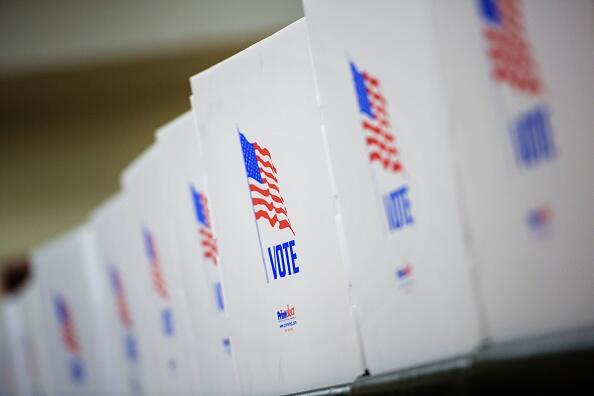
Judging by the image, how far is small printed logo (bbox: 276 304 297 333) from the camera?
1589mm

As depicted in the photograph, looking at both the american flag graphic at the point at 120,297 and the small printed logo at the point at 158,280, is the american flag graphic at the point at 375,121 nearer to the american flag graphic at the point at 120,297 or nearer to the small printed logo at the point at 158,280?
the small printed logo at the point at 158,280

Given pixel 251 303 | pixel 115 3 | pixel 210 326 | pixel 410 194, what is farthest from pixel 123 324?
pixel 115 3

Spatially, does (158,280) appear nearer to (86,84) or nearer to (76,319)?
(76,319)

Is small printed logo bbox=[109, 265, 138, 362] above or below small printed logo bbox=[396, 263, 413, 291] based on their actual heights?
above

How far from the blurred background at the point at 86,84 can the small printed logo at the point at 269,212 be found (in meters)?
2.18

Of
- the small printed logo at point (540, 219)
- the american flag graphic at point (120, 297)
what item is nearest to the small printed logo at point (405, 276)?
the small printed logo at point (540, 219)

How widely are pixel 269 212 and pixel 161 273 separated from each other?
736mm

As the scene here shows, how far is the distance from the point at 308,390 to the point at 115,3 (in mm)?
3625

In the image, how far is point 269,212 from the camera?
1.60 m

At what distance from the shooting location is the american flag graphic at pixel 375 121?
1.31 metres

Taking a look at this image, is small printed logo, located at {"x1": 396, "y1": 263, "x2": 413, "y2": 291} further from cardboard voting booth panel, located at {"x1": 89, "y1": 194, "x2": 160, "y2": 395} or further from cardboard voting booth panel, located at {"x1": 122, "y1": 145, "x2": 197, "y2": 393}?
cardboard voting booth panel, located at {"x1": 89, "y1": 194, "x2": 160, "y2": 395}

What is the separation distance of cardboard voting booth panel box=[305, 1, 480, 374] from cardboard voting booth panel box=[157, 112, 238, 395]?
49cm

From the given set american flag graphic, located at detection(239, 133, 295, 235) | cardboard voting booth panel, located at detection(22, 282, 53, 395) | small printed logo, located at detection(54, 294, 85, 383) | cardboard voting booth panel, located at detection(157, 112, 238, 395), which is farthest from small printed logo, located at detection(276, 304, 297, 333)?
cardboard voting booth panel, located at detection(22, 282, 53, 395)

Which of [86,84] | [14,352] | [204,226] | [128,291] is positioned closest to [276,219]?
[204,226]
